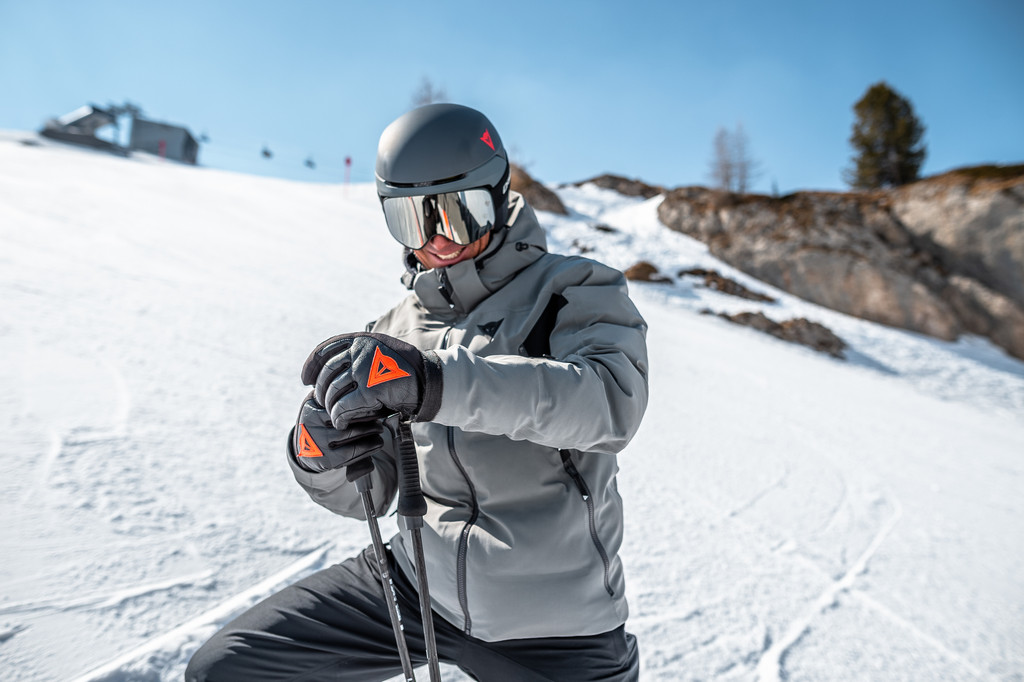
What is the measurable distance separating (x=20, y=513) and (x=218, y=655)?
1630 millimetres

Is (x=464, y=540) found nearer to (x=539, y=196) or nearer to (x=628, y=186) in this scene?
(x=539, y=196)

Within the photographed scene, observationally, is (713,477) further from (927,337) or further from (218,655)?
(927,337)

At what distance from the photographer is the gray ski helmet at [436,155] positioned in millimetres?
1534

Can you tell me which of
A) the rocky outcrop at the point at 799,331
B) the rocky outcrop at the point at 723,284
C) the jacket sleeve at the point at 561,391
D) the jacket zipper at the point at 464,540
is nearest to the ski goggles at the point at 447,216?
the jacket sleeve at the point at 561,391

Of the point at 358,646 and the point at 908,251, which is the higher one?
the point at 908,251

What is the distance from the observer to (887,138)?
30.0m

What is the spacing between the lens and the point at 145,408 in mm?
3379

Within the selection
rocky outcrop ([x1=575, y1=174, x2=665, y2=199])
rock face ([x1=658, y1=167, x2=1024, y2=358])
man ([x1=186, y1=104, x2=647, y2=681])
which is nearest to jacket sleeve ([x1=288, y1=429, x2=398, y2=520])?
man ([x1=186, y1=104, x2=647, y2=681])

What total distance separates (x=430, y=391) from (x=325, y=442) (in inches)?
15.5

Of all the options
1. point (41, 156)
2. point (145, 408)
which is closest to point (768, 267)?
point (145, 408)

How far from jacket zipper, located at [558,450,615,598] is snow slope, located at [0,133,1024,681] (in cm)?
107

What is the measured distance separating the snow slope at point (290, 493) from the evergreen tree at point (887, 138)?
93.0 feet

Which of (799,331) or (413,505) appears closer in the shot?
(413,505)

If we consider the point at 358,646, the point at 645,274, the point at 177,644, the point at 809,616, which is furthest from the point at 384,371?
the point at 645,274
